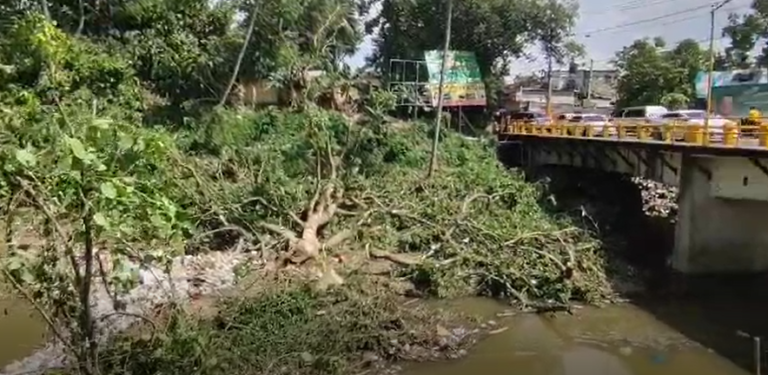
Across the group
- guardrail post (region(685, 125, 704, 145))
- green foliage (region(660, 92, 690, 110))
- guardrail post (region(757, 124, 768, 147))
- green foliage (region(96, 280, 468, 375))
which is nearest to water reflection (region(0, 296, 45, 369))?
green foliage (region(96, 280, 468, 375))

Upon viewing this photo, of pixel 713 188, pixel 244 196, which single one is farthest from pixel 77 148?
pixel 713 188

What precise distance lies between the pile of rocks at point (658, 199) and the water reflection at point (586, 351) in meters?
11.1

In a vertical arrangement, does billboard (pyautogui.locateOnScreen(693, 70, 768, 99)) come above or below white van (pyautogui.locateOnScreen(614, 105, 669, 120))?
above

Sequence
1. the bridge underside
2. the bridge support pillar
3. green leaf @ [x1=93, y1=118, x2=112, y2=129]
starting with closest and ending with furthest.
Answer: green leaf @ [x1=93, y1=118, x2=112, y2=129] < the bridge underside < the bridge support pillar

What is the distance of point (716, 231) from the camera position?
60.0 ft

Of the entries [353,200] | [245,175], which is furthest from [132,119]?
[353,200]

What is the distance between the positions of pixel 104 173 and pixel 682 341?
1192 centimetres

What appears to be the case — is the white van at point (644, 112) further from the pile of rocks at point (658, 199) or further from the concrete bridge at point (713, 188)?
the concrete bridge at point (713, 188)

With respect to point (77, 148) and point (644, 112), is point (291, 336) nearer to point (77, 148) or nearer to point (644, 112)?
point (77, 148)

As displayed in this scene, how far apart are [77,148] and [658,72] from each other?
4949cm

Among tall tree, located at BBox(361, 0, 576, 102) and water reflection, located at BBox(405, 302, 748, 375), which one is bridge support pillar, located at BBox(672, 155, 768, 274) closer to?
water reflection, located at BBox(405, 302, 748, 375)

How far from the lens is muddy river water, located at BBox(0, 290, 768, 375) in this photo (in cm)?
1230

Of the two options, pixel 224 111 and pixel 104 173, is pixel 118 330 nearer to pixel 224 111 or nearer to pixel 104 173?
pixel 104 173

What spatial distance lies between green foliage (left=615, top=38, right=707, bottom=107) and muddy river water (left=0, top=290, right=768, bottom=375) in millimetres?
35703
